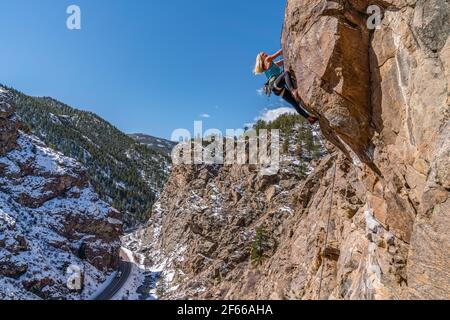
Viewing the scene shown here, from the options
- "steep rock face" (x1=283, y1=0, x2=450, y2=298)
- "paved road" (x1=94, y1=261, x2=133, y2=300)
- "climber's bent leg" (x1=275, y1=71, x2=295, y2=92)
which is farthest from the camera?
"paved road" (x1=94, y1=261, x2=133, y2=300)

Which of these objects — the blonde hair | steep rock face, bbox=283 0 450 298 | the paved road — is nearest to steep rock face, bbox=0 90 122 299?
the paved road

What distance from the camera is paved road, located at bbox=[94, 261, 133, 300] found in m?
61.0

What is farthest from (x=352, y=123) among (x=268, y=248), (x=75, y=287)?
(x=75, y=287)

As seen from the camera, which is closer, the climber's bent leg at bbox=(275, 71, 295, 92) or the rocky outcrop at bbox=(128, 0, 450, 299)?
the rocky outcrop at bbox=(128, 0, 450, 299)

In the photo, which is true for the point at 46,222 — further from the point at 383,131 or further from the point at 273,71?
the point at 383,131

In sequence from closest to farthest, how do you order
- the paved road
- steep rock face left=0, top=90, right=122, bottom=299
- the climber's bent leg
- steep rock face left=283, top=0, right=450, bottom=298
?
steep rock face left=283, top=0, right=450, bottom=298
the climber's bent leg
steep rock face left=0, top=90, right=122, bottom=299
the paved road

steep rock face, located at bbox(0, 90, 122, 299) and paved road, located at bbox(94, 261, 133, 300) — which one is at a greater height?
steep rock face, located at bbox(0, 90, 122, 299)

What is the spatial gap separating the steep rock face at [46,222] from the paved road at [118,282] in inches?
86.5

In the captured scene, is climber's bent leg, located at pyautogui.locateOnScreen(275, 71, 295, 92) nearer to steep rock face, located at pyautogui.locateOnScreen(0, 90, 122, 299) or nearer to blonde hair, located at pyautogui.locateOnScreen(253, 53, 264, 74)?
blonde hair, located at pyautogui.locateOnScreen(253, 53, 264, 74)

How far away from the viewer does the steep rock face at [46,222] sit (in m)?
57.1

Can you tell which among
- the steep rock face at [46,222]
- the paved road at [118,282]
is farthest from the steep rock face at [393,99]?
the steep rock face at [46,222]

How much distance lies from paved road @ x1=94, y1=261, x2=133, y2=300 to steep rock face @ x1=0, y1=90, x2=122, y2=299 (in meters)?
2.20

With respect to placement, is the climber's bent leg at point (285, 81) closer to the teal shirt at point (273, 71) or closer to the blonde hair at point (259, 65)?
the teal shirt at point (273, 71)
